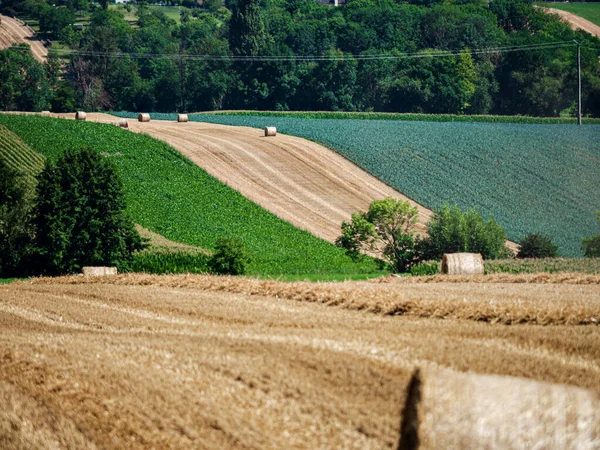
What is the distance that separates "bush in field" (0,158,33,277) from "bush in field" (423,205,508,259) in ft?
55.1

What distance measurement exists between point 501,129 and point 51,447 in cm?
7265

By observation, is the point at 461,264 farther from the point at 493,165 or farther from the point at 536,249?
the point at 493,165

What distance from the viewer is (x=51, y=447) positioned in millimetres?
10430

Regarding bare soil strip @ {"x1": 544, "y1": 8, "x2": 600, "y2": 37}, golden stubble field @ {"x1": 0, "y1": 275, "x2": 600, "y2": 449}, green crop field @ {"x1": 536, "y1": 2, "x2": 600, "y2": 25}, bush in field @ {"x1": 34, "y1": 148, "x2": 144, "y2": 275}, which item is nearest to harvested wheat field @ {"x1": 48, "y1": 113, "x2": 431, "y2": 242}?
bush in field @ {"x1": 34, "y1": 148, "x2": 144, "y2": 275}

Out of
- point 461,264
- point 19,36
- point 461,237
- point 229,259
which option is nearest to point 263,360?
point 461,264

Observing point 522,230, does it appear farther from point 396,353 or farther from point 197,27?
point 197,27

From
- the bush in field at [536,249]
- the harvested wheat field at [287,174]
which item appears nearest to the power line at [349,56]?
the harvested wheat field at [287,174]

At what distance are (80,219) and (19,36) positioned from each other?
113351mm

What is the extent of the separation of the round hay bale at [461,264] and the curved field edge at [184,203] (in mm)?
11122

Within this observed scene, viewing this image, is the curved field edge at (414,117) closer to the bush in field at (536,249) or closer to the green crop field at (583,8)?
the bush in field at (536,249)

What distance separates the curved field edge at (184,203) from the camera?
44.6 metres

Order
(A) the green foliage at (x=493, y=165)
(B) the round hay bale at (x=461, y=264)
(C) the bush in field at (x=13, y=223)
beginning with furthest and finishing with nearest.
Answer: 1. (A) the green foliage at (x=493, y=165)
2. (C) the bush in field at (x=13, y=223)
3. (B) the round hay bale at (x=461, y=264)

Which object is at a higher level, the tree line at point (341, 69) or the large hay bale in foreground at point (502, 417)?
the tree line at point (341, 69)

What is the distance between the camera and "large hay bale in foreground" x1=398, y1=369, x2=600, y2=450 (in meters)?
7.17
